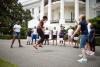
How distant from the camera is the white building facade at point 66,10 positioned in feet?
135

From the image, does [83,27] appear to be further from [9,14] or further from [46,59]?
[9,14]

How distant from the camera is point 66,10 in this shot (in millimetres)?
44125

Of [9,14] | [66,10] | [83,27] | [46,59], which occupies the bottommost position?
[46,59]

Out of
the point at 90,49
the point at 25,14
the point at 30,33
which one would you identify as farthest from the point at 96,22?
the point at 25,14

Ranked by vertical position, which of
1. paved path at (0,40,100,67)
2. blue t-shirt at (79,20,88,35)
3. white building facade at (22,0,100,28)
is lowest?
paved path at (0,40,100,67)

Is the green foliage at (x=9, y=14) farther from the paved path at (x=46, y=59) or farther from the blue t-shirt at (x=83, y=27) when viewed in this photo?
the blue t-shirt at (x=83, y=27)

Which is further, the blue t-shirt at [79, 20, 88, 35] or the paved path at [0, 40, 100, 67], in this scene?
the blue t-shirt at [79, 20, 88, 35]

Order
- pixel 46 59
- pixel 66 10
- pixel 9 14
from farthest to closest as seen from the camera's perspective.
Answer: pixel 66 10 < pixel 46 59 < pixel 9 14

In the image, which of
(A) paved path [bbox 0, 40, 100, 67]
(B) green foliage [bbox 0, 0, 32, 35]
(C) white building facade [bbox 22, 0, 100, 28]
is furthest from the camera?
(C) white building facade [bbox 22, 0, 100, 28]

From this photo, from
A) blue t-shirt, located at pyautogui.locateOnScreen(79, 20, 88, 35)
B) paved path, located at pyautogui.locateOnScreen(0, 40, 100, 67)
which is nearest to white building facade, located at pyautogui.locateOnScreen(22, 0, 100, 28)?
paved path, located at pyautogui.locateOnScreen(0, 40, 100, 67)

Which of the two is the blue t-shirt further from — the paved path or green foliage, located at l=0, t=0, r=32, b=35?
green foliage, located at l=0, t=0, r=32, b=35

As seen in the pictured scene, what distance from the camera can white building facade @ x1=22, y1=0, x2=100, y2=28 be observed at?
4119cm

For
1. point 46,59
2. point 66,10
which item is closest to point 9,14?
point 46,59

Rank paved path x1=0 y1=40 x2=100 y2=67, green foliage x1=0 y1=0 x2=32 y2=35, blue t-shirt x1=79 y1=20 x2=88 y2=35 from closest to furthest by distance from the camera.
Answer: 1. green foliage x1=0 y1=0 x2=32 y2=35
2. paved path x1=0 y1=40 x2=100 y2=67
3. blue t-shirt x1=79 y1=20 x2=88 y2=35
